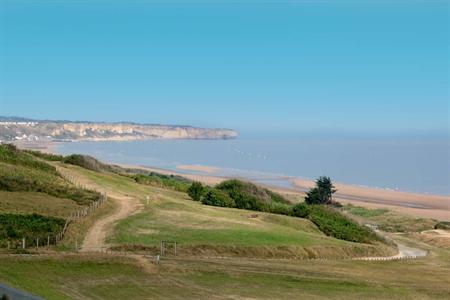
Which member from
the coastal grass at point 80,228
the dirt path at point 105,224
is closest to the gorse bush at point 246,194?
the dirt path at point 105,224

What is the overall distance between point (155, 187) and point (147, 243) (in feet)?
92.8

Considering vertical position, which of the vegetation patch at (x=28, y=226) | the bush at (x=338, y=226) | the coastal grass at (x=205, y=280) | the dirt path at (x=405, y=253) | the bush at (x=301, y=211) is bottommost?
the coastal grass at (x=205, y=280)

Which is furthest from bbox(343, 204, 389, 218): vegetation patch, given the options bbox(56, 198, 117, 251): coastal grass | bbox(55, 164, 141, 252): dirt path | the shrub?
bbox(56, 198, 117, 251): coastal grass

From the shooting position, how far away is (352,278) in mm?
33969

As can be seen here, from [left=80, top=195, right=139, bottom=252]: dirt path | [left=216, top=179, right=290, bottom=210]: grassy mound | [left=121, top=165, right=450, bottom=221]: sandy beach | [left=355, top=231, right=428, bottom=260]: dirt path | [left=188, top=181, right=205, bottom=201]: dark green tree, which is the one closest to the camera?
[left=80, top=195, right=139, bottom=252]: dirt path

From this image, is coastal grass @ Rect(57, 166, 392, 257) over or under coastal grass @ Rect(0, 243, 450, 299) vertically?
over

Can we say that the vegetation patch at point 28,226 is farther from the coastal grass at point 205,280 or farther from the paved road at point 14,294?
the paved road at point 14,294

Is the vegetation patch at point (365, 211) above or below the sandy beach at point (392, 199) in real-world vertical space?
below

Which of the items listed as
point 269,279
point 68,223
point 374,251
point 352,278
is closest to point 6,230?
point 68,223

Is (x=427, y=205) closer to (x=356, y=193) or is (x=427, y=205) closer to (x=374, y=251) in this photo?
(x=356, y=193)

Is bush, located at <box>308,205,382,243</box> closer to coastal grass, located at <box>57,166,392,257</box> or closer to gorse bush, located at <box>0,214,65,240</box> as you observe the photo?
coastal grass, located at <box>57,166,392,257</box>

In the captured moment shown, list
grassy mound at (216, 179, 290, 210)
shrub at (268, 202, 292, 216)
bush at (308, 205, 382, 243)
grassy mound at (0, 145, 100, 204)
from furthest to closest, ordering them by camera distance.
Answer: grassy mound at (216, 179, 290, 210) < shrub at (268, 202, 292, 216) < bush at (308, 205, 382, 243) < grassy mound at (0, 145, 100, 204)

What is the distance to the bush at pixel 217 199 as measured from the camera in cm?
5728

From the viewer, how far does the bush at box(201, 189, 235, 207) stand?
57.3m
